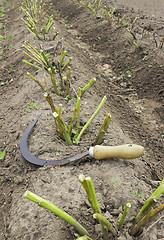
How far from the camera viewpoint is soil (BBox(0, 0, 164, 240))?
1.35 m

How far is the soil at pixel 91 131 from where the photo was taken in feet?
4.42

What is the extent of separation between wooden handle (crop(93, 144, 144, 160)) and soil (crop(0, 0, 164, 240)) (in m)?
0.12

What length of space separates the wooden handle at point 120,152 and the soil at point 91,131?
0.40 feet

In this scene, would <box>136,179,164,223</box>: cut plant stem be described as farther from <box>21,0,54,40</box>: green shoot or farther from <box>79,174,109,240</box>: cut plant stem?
<box>21,0,54,40</box>: green shoot

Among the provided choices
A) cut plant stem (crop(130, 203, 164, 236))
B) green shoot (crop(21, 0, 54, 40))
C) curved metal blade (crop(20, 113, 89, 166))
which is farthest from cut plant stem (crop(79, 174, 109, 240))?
green shoot (crop(21, 0, 54, 40))

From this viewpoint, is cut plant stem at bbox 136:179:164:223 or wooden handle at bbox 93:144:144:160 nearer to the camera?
cut plant stem at bbox 136:179:164:223

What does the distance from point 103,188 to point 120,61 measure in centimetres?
294

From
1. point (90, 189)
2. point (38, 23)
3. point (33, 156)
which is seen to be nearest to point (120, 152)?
point (90, 189)

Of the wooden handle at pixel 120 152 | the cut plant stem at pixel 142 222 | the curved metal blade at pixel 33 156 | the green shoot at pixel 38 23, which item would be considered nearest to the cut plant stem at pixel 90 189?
the cut plant stem at pixel 142 222

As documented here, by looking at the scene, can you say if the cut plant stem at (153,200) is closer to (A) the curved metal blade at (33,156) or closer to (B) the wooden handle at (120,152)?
(B) the wooden handle at (120,152)

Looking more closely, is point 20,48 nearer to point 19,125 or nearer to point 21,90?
point 21,90

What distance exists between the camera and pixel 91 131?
193 centimetres

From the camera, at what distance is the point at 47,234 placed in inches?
49.2

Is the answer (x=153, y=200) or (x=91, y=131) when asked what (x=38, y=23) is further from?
(x=153, y=200)
